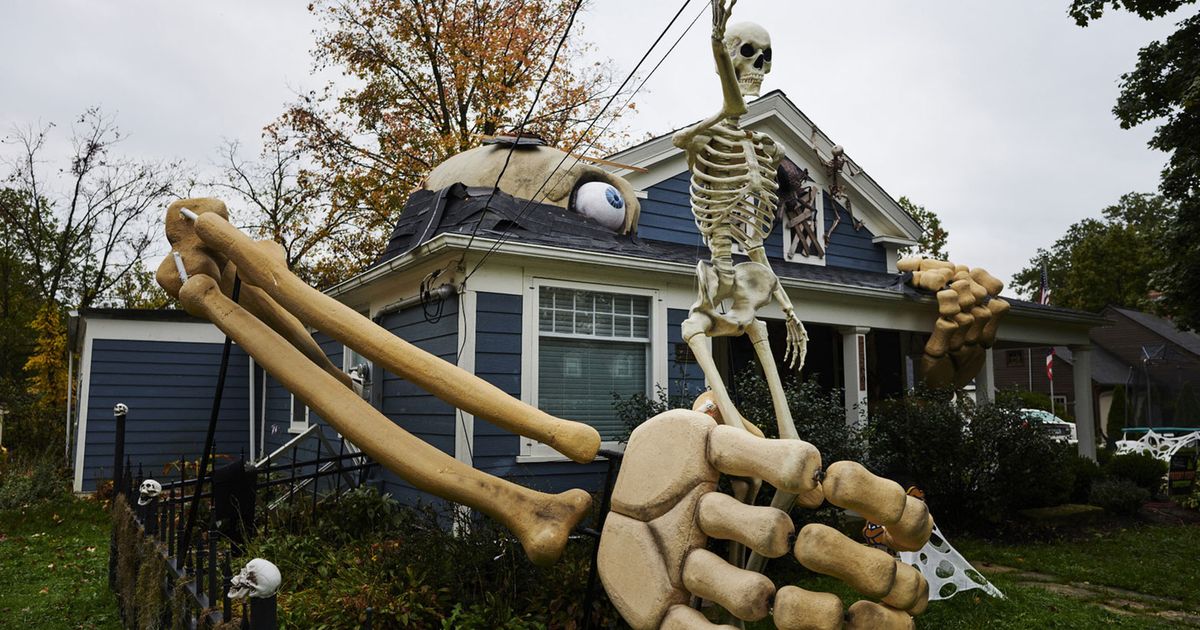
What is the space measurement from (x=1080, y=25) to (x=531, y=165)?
7.35 meters

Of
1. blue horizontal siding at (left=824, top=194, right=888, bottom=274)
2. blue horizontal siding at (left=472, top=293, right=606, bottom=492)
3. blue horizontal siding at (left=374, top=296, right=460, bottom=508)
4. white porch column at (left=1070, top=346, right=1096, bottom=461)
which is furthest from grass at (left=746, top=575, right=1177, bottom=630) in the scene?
white porch column at (left=1070, top=346, right=1096, bottom=461)

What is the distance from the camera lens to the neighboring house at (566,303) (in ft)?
23.5

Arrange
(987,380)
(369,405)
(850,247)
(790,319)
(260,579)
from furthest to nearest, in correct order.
Result: 1. (850,247)
2. (987,380)
3. (790,319)
4. (369,405)
5. (260,579)

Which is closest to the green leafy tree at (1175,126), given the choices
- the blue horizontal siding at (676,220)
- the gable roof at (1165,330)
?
the blue horizontal siding at (676,220)

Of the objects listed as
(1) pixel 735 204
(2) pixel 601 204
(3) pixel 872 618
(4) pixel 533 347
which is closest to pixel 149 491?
(4) pixel 533 347

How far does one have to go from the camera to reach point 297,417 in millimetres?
12039

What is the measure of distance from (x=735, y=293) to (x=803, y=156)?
786 centimetres

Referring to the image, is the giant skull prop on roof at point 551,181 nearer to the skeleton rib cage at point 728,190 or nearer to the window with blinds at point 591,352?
the window with blinds at point 591,352

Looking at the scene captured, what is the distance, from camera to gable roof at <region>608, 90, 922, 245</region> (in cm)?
1054

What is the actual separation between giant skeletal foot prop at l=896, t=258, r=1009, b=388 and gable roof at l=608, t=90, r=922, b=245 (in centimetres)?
178

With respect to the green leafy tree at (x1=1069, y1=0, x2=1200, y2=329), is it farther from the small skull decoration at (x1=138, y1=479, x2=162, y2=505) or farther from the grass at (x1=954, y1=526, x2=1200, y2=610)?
the small skull decoration at (x1=138, y1=479, x2=162, y2=505)

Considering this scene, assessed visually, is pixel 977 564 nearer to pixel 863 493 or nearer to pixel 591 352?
pixel 591 352

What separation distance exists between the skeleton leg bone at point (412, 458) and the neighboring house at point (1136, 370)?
67.8 feet

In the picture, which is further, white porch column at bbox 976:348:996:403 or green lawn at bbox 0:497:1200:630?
white porch column at bbox 976:348:996:403
